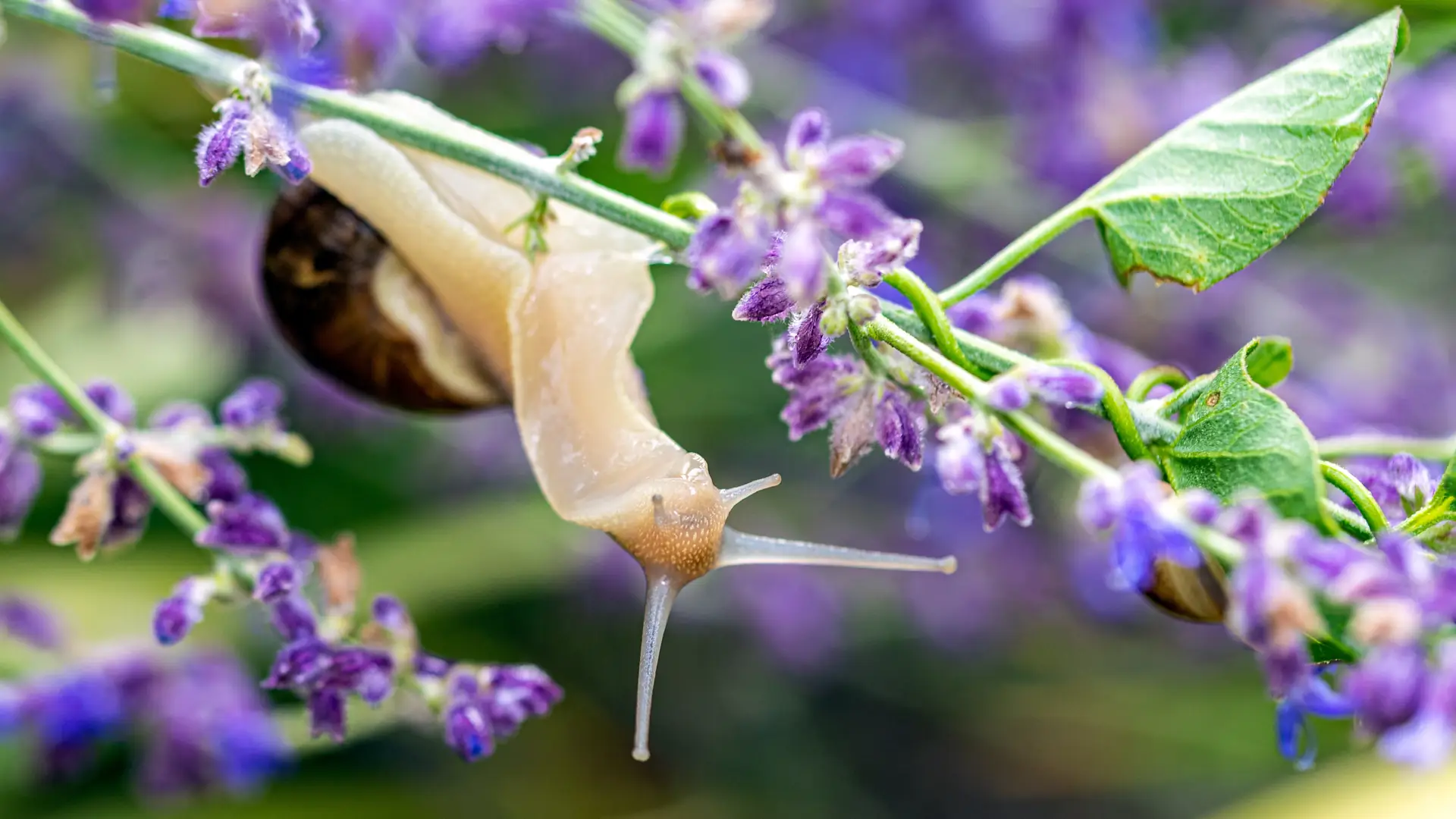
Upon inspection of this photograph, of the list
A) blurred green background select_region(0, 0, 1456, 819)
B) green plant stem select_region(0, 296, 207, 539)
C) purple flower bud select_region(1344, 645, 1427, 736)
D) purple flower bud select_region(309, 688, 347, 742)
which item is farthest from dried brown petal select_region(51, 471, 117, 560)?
purple flower bud select_region(1344, 645, 1427, 736)

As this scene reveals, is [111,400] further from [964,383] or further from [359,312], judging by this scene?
[964,383]

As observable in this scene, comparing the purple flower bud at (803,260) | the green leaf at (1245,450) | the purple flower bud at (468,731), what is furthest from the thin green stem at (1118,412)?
the purple flower bud at (468,731)

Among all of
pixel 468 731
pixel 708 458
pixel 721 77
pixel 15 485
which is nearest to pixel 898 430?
pixel 721 77

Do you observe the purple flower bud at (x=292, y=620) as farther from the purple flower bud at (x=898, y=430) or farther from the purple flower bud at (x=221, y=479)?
the purple flower bud at (x=898, y=430)

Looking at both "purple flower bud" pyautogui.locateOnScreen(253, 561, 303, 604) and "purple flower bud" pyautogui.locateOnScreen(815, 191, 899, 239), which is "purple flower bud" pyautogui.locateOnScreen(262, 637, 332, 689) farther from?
"purple flower bud" pyautogui.locateOnScreen(815, 191, 899, 239)

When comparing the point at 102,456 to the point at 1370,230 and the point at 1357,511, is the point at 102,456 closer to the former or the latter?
the point at 1357,511
